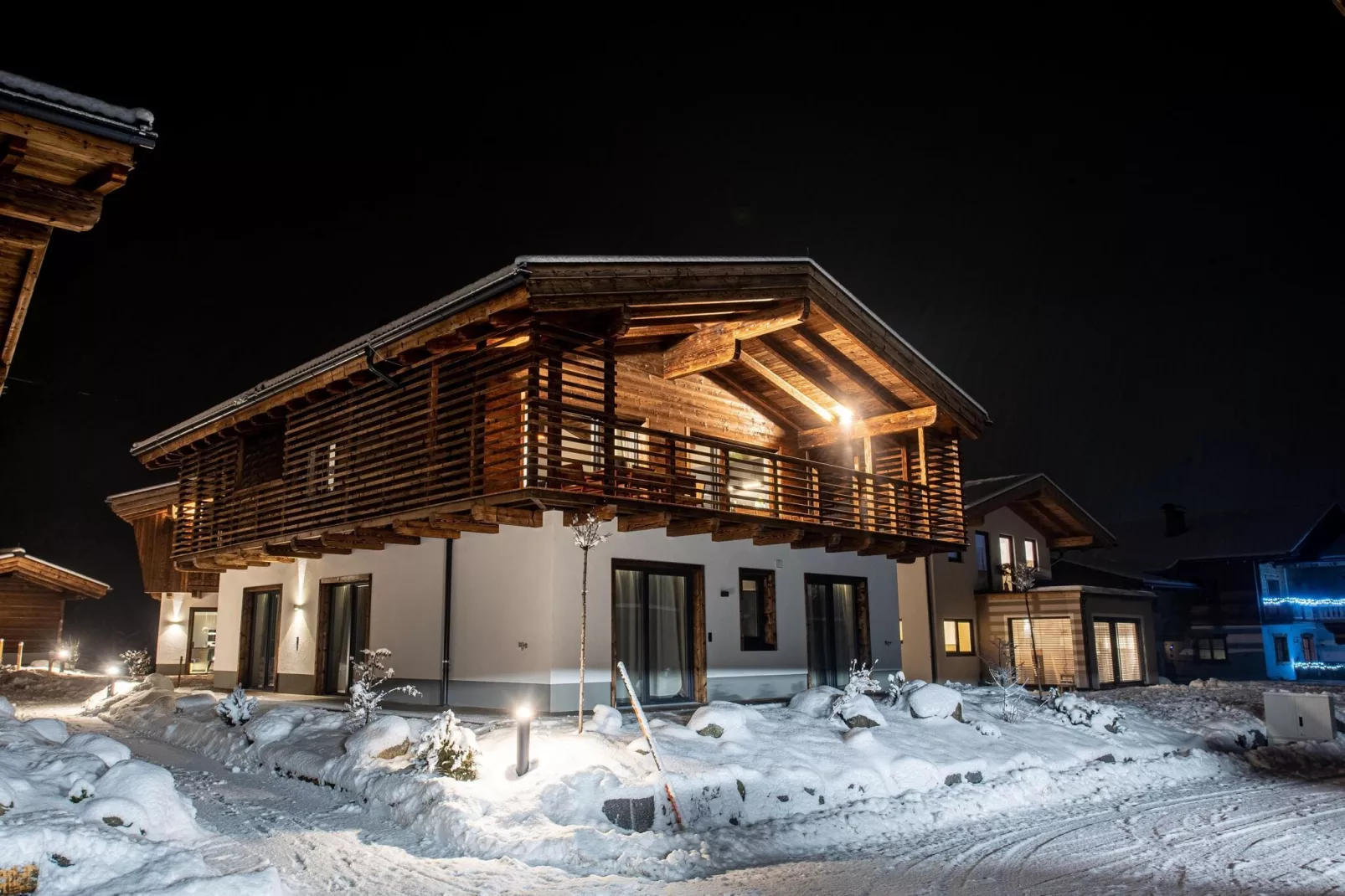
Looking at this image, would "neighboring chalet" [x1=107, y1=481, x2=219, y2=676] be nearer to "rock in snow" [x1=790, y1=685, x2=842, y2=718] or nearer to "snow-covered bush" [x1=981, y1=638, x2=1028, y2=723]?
"rock in snow" [x1=790, y1=685, x2=842, y2=718]

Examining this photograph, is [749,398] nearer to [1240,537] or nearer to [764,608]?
[764,608]

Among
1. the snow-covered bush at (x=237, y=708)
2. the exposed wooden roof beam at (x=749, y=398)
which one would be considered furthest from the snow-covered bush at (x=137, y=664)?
the exposed wooden roof beam at (x=749, y=398)

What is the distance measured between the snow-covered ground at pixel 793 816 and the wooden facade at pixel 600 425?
131 inches

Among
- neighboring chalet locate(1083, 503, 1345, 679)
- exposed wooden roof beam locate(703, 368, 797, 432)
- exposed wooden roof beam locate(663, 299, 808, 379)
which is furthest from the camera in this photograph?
neighboring chalet locate(1083, 503, 1345, 679)

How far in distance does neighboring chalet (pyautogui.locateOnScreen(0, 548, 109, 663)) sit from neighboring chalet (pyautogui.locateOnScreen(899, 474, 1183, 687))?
28.2 meters

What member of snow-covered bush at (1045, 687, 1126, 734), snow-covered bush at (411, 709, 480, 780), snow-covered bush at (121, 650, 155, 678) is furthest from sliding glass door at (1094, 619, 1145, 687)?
snow-covered bush at (121, 650, 155, 678)

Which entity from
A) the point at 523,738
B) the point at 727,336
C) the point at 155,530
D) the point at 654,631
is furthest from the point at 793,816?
the point at 155,530

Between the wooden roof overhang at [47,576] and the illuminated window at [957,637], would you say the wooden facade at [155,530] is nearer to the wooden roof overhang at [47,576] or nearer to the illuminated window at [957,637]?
the wooden roof overhang at [47,576]

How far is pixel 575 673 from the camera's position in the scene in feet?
43.5

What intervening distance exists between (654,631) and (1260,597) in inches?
1315

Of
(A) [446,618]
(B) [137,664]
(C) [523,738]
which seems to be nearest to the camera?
(C) [523,738]

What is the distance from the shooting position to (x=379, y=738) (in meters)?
10.5

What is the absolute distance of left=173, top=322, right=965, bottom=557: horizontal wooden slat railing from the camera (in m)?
12.3

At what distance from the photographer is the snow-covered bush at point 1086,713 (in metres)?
14.0
